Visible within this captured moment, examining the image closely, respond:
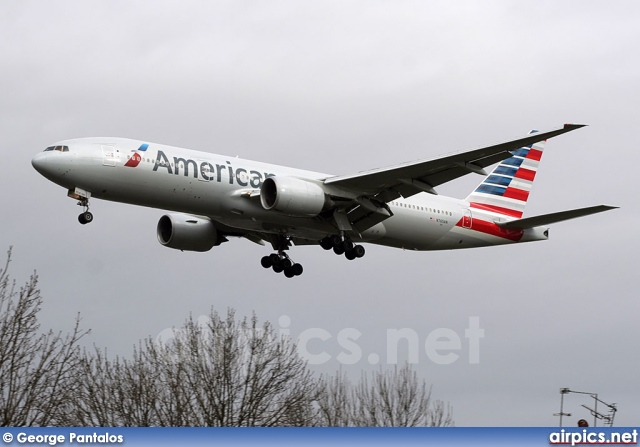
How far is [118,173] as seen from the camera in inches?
1468

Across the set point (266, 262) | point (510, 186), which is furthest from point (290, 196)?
point (510, 186)

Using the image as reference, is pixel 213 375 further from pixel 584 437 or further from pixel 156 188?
pixel 584 437

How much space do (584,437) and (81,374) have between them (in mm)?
17686

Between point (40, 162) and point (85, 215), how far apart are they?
2.27 m

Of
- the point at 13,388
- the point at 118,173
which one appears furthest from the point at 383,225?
the point at 13,388

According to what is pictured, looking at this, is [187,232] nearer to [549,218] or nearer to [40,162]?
[40,162]

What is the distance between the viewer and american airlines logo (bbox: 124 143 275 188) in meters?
37.8

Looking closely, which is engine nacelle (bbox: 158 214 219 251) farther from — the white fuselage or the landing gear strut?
the landing gear strut

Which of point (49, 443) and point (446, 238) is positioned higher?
point (446, 238)

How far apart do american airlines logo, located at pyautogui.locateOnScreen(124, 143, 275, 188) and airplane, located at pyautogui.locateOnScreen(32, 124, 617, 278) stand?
0.04m

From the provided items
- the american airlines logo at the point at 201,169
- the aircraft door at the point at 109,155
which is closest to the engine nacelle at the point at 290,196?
the american airlines logo at the point at 201,169

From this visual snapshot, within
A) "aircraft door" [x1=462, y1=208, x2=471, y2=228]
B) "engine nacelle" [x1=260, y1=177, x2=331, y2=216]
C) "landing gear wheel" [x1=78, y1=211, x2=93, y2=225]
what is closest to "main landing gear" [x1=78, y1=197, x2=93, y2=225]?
"landing gear wheel" [x1=78, y1=211, x2=93, y2=225]

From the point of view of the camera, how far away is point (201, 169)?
127 ft

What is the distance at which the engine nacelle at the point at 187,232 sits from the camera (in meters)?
44.7
